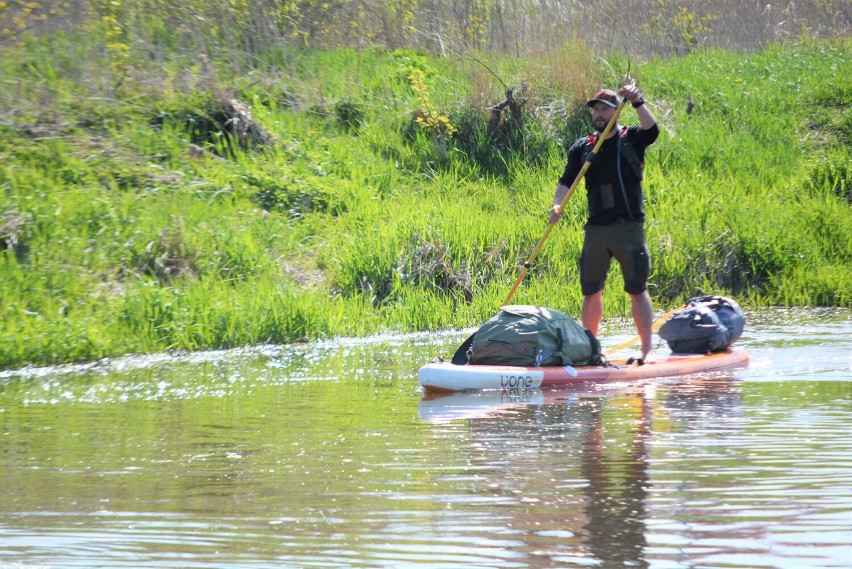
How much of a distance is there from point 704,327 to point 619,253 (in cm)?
107

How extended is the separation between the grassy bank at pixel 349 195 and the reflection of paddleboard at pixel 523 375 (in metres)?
2.89

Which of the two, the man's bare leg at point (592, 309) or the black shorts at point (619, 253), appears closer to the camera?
the black shorts at point (619, 253)

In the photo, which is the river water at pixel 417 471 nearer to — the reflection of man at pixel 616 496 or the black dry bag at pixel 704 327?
the reflection of man at pixel 616 496

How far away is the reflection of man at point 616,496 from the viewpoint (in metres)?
4.11

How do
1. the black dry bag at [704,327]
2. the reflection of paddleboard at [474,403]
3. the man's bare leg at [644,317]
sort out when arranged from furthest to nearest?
the black dry bag at [704,327]
the man's bare leg at [644,317]
the reflection of paddleboard at [474,403]

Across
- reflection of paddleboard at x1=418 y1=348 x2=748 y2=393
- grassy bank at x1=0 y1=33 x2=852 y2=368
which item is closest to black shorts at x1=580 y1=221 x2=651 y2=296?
reflection of paddleboard at x1=418 y1=348 x2=748 y2=393

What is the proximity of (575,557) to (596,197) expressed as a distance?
4795mm

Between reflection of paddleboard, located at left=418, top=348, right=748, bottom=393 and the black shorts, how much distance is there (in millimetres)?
606

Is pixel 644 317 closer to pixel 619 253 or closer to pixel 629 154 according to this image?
pixel 619 253

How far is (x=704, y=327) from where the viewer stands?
909cm

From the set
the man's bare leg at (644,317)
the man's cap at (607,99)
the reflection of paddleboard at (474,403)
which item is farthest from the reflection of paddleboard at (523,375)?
the man's cap at (607,99)

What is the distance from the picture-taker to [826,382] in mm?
7746

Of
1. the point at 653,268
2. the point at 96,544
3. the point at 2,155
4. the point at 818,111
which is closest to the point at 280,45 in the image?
the point at 2,155

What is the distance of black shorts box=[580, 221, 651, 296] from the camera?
848cm
